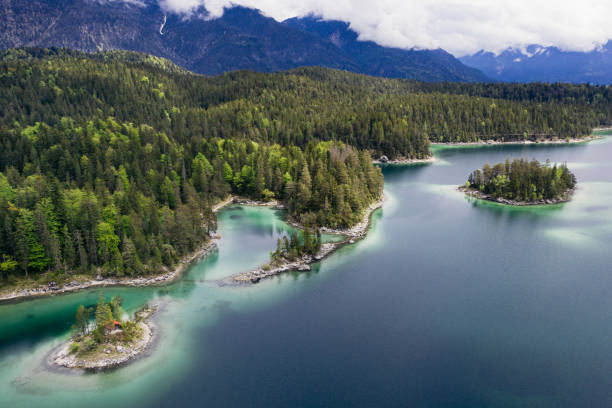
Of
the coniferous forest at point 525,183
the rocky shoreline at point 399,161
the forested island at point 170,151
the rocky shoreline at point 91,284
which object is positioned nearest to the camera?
the rocky shoreline at point 91,284

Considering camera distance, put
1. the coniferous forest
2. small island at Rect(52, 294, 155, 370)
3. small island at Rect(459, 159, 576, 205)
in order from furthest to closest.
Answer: the coniferous forest
small island at Rect(459, 159, 576, 205)
small island at Rect(52, 294, 155, 370)

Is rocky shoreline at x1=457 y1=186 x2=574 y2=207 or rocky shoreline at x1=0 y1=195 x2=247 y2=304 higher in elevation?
rocky shoreline at x1=457 y1=186 x2=574 y2=207

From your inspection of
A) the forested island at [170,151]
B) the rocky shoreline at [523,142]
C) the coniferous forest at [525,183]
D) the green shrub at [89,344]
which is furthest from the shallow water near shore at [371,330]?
the rocky shoreline at [523,142]

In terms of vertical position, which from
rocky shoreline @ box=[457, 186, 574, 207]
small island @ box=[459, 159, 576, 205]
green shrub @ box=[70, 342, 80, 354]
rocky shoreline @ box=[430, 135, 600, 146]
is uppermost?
rocky shoreline @ box=[430, 135, 600, 146]

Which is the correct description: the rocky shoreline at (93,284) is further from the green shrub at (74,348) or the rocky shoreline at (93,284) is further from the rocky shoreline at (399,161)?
the rocky shoreline at (399,161)

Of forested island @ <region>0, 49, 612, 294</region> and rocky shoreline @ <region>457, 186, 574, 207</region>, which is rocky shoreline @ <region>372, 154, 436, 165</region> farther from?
rocky shoreline @ <region>457, 186, 574, 207</region>

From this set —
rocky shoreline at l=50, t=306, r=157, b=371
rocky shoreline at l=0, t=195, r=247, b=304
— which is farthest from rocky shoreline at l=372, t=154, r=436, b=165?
rocky shoreline at l=50, t=306, r=157, b=371
